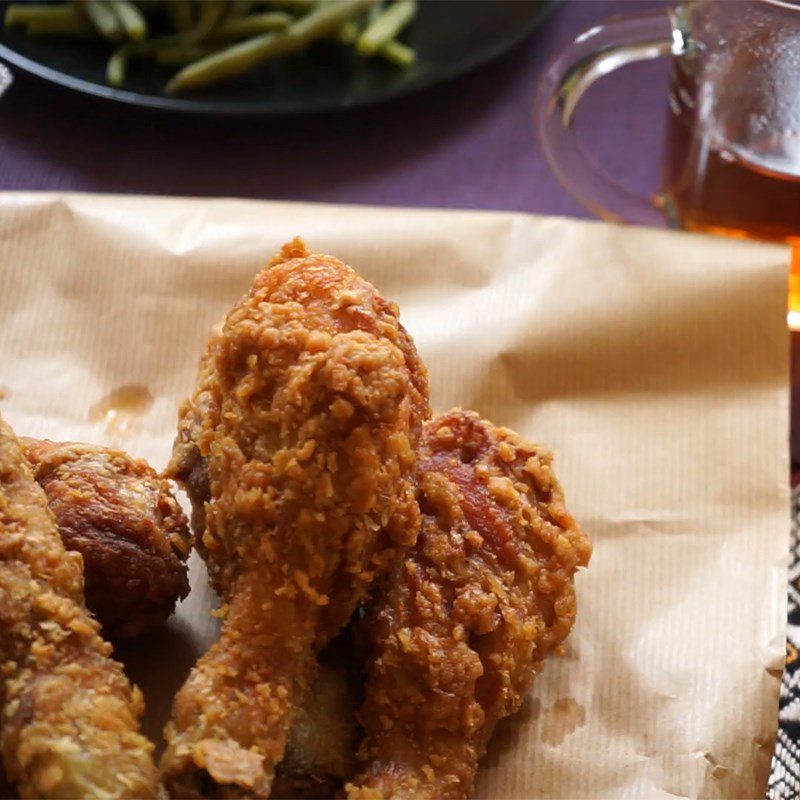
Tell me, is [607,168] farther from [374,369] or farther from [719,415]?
[374,369]

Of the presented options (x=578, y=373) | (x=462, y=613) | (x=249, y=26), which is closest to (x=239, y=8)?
(x=249, y=26)

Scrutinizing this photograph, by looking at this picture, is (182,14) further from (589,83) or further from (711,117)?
(711,117)

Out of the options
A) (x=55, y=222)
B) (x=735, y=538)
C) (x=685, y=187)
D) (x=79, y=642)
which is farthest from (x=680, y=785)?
(x=55, y=222)

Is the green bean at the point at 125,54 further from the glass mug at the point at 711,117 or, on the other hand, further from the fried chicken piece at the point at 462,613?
the fried chicken piece at the point at 462,613

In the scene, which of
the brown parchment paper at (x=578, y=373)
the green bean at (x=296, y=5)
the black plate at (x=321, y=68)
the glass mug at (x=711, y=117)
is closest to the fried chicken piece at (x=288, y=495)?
the brown parchment paper at (x=578, y=373)

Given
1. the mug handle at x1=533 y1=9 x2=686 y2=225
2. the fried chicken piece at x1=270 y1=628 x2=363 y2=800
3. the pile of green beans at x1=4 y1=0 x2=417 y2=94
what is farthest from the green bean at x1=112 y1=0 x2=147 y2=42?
the fried chicken piece at x1=270 y1=628 x2=363 y2=800

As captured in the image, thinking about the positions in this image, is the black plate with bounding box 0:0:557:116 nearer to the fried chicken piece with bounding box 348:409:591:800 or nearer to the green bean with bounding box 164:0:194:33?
the green bean with bounding box 164:0:194:33
